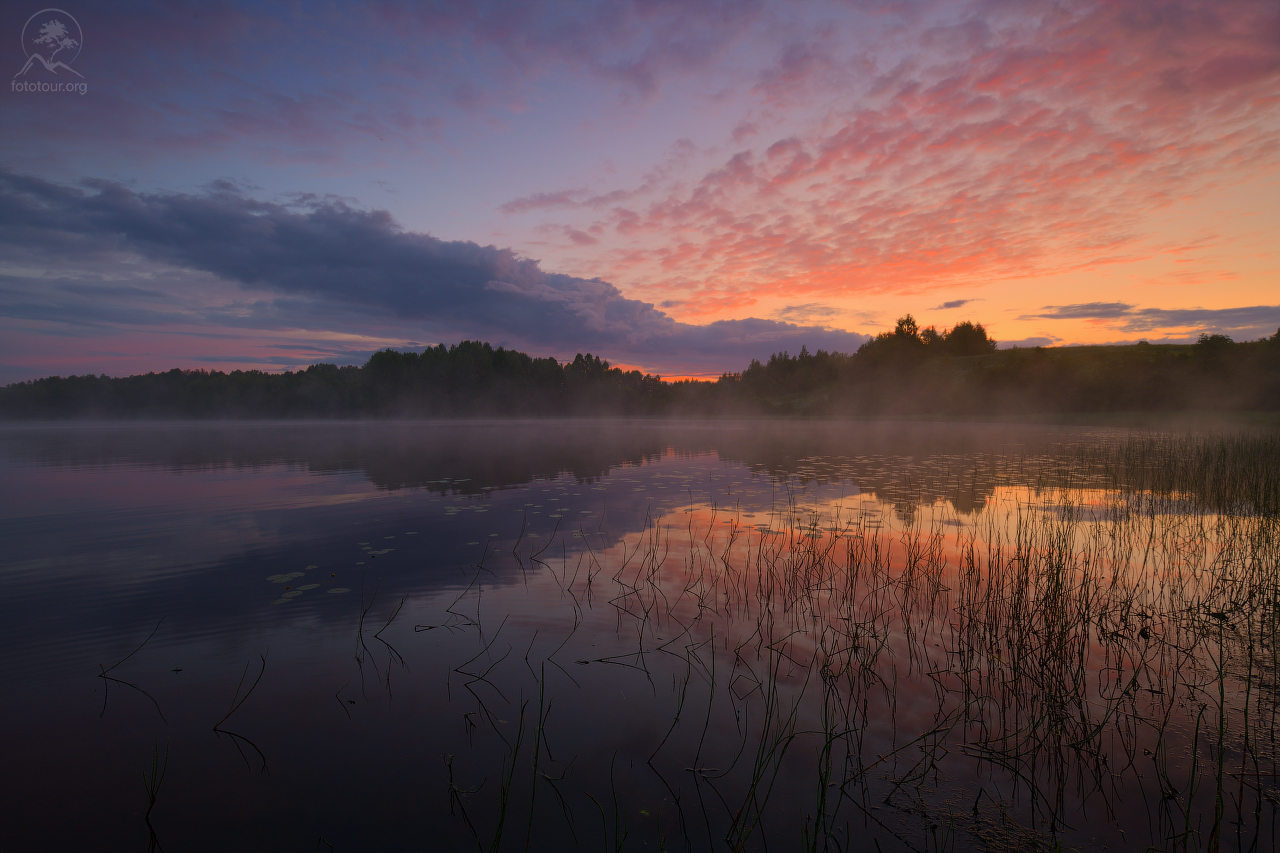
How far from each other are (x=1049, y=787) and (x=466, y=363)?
463 ft

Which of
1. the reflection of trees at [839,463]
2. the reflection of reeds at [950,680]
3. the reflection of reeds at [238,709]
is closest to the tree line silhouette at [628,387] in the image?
the reflection of trees at [839,463]

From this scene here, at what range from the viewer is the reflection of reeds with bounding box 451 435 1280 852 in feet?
12.4

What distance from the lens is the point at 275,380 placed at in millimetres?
132750

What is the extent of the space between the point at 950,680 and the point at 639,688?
11.2 feet

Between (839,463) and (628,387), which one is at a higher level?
(628,387)

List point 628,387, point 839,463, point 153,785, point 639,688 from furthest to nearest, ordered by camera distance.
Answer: point 628,387 < point 839,463 < point 639,688 < point 153,785

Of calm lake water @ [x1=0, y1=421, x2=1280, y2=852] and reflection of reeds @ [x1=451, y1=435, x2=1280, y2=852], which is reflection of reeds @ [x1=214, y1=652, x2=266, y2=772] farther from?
reflection of reeds @ [x1=451, y1=435, x2=1280, y2=852]

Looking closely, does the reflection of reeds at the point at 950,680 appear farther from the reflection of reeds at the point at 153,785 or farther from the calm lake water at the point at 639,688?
the reflection of reeds at the point at 153,785

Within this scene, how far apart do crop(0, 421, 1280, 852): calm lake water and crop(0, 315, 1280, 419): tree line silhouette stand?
82399 millimetres

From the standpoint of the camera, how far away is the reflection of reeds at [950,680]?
3.78 m

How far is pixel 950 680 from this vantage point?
562 centimetres

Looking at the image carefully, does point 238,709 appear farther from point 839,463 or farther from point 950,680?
point 839,463

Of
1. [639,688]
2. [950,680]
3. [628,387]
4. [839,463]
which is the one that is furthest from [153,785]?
[628,387]

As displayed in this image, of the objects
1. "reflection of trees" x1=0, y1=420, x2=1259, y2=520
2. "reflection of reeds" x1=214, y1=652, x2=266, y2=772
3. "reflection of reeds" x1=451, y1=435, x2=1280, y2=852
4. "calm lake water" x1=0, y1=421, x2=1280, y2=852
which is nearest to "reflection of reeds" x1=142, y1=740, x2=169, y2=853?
"calm lake water" x1=0, y1=421, x2=1280, y2=852
